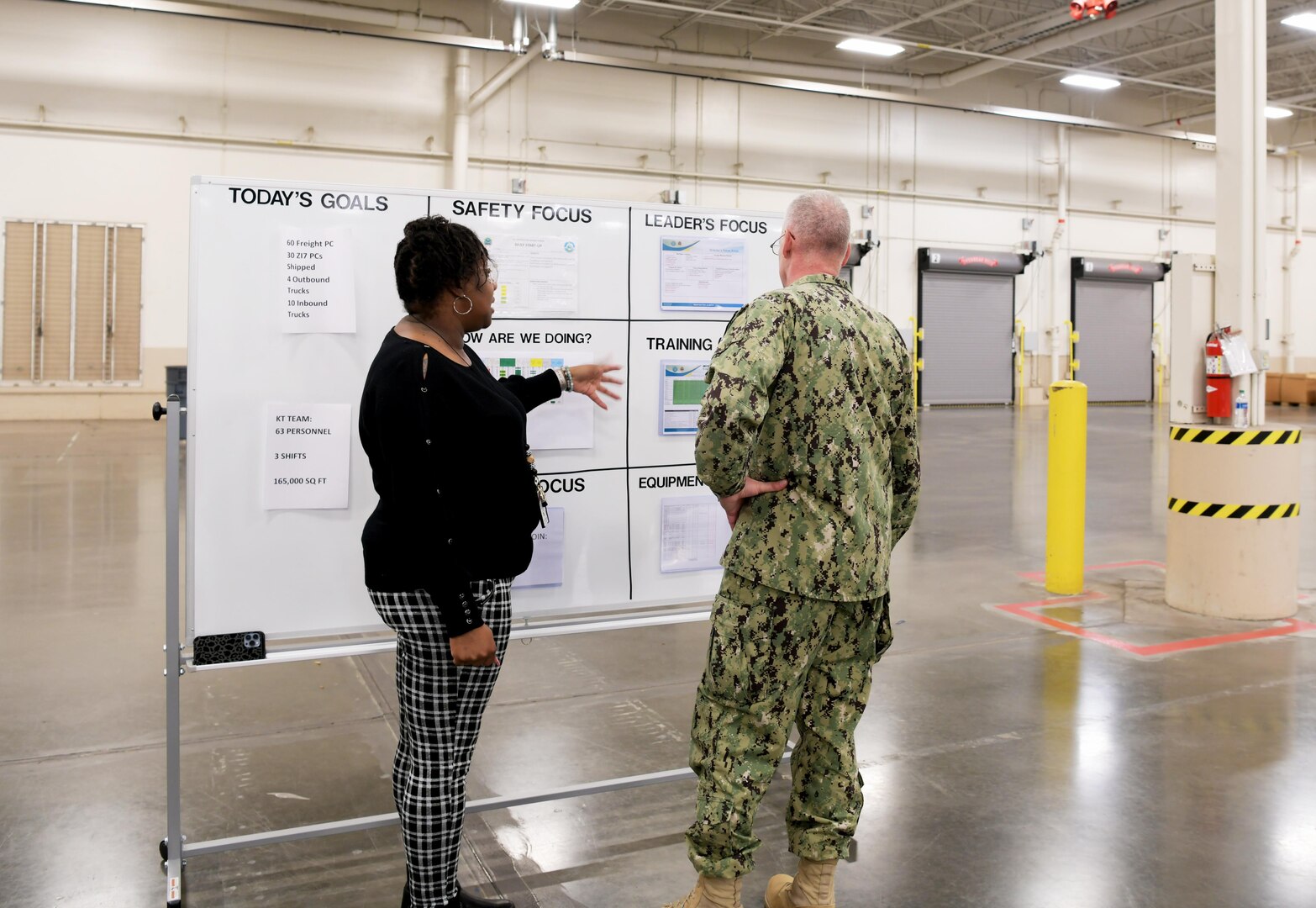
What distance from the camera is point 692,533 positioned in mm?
3439

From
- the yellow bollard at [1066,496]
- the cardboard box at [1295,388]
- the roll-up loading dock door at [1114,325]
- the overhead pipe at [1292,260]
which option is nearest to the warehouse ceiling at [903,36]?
the overhead pipe at [1292,260]

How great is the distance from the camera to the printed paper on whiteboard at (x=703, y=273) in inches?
131

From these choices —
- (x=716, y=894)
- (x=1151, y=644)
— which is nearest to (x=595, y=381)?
(x=716, y=894)

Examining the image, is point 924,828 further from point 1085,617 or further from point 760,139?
point 760,139

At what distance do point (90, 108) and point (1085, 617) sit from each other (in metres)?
15.8

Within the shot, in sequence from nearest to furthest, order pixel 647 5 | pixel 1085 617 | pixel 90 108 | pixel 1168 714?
pixel 1168 714
pixel 1085 617
pixel 90 108
pixel 647 5

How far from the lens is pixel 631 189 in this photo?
1895cm

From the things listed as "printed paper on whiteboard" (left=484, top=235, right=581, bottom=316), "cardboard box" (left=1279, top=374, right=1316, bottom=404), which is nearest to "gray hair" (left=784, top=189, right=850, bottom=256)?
"printed paper on whiteboard" (left=484, top=235, right=581, bottom=316)

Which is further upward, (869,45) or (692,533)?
(869,45)

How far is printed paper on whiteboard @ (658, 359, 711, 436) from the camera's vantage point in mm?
3344

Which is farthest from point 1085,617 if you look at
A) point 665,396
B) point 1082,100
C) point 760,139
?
point 1082,100

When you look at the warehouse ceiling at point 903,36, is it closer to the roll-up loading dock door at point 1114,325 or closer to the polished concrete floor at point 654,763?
the roll-up loading dock door at point 1114,325

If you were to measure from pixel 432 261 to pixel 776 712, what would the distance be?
A: 1.23 metres

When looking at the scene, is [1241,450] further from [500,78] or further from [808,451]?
[500,78]
